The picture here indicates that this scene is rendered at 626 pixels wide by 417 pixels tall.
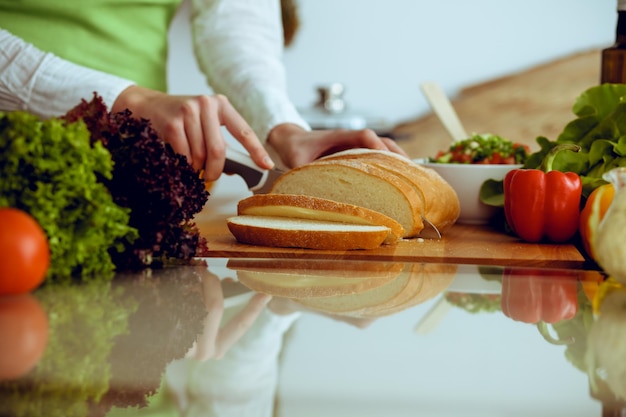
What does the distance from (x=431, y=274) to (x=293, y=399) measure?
656 mm

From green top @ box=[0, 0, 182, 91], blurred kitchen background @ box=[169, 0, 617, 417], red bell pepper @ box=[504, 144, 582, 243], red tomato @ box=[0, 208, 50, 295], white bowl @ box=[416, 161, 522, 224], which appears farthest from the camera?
blurred kitchen background @ box=[169, 0, 617, 417]

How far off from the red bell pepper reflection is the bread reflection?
0.09 m

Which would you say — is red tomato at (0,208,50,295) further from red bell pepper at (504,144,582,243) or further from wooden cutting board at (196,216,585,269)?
red bell pepper at (504,144,582,243)

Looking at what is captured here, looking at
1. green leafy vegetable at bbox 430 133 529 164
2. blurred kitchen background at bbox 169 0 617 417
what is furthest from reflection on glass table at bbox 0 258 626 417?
blurred kitchen background at bbox 169 0 617 417

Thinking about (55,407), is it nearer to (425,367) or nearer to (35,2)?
(425,367)

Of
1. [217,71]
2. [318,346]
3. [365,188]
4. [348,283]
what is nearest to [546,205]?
[365,188]

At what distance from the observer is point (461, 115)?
4461 mm

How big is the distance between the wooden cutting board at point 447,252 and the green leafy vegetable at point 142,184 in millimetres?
206

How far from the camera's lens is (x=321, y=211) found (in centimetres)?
150

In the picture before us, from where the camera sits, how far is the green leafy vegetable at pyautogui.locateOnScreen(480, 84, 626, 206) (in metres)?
1.66

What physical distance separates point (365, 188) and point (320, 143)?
43 centimetres

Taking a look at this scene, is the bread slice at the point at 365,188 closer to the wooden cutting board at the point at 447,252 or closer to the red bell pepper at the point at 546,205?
the wooden cutting board at the point at 447,252

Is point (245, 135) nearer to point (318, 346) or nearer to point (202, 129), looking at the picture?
point (202, 129)

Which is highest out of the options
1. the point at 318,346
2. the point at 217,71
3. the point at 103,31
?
the point at 103,31
